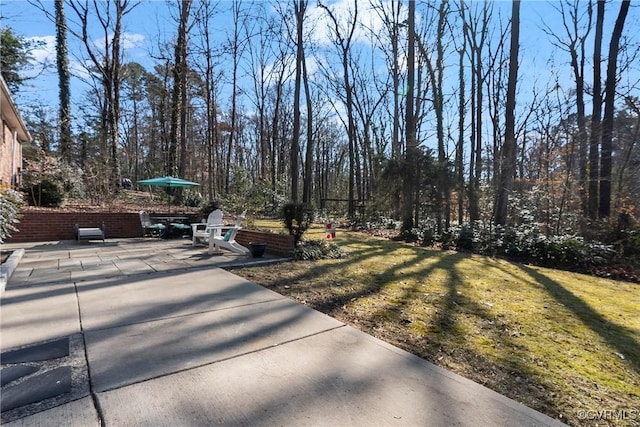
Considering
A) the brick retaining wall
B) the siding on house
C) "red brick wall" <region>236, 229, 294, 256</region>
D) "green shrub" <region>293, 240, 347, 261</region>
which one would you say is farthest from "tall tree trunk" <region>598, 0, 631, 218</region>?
the siding on house

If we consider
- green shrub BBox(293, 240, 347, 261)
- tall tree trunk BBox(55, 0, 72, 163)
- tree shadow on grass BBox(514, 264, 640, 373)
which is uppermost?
tall tree trunk BBox(55, 0, 72, 163)

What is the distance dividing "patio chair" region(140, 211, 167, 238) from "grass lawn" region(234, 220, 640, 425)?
5.37 meters

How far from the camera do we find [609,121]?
10406 millimetres

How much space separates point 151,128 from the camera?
82.5 ft

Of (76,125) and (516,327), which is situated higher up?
(76,125)

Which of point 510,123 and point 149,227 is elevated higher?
point 510,123

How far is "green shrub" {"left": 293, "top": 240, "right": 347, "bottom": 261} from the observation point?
22.5 ft

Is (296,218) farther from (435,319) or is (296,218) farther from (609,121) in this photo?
(609,121)

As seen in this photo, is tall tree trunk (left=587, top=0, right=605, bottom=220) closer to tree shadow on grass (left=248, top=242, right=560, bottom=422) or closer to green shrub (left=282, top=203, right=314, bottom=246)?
tree shadow on grass (left=248, top=242, right=560, bottom=422)

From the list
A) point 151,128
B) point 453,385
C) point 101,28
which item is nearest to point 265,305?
point 453,385

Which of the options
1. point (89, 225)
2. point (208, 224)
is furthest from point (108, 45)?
point (208, 224)

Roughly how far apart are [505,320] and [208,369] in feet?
10.5

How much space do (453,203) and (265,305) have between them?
870 centimetres

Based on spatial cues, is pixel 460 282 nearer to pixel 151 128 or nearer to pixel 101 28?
pixel 101 28
